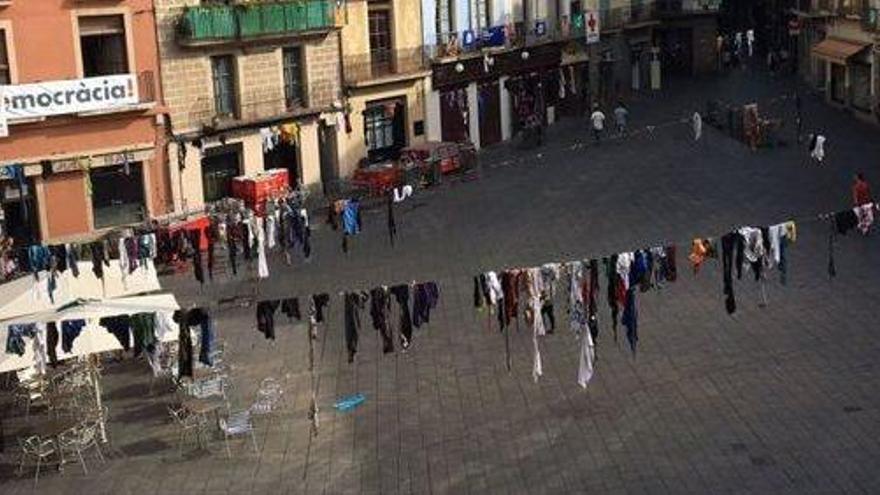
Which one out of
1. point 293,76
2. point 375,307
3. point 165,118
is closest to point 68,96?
point 165,118

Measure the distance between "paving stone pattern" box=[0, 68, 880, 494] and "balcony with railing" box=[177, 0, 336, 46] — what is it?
7.40m

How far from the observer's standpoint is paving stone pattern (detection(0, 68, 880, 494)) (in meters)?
19.0

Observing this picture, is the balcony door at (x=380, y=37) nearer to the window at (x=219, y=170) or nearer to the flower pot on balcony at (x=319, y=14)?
the flower pot on balcony at (x=319, y=14)

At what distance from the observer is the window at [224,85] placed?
3956 centimetres

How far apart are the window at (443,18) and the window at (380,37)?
303 centimetres

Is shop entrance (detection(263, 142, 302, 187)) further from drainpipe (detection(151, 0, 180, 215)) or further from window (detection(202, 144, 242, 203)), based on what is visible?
drainpipe (detection(151, 0, 180, 215))

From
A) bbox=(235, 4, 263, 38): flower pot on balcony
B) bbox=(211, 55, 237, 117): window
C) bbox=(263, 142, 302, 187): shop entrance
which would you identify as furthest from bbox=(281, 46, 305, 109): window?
bbox=(211, 55, 237, 117): window

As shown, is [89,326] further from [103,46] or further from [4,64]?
[103,46]

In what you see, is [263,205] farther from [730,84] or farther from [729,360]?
[730,84]

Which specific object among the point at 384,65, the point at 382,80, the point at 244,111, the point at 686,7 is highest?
the point at 686,7

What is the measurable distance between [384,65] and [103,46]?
12.2 metres

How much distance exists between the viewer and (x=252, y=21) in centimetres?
3962

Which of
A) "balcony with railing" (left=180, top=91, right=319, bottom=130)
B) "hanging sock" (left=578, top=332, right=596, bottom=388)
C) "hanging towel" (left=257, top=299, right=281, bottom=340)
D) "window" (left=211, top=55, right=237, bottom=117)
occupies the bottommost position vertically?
"hanging sock" (left=578, top=332, right=596, bottom=388)

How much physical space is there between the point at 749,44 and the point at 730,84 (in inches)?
184
